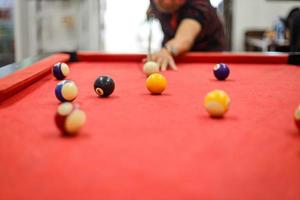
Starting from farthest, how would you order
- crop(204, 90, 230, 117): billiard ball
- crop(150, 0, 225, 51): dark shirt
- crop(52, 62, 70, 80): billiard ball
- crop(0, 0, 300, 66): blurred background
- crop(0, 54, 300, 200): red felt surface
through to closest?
1. crop(0, 0, 300, 66): blurred background
2. crop(150, 0, 225, 51): dark shirt
3. crop(52, 62, 70, 80): billiard ball
4. crop(204, 90, 230, 117): billiard ball
5. crop(0, 54, 300, 200): red felt surface

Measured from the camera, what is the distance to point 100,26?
635 centimetres

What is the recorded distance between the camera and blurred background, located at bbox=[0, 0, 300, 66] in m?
5.82

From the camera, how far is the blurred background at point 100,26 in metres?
5.82

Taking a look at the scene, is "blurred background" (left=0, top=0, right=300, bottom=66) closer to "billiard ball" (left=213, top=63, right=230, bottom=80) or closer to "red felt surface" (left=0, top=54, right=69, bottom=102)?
"billiard ball" (left=213, top=63, right=230, bottom=80)

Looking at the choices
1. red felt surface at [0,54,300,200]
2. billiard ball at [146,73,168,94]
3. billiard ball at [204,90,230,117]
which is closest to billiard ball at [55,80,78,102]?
red felt surface at [0,54,300,200]

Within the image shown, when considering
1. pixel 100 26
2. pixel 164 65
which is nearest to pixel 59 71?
pixel 164 65

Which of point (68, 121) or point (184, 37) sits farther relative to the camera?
point (184, 37)

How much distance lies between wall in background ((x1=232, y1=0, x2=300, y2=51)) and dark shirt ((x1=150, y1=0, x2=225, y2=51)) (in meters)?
3.69

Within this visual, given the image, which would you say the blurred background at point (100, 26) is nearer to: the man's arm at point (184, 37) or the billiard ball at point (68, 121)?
the man's arm at point (184, 37)

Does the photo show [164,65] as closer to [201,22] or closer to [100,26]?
[201,22]

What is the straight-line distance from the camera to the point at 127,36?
23.5 ft

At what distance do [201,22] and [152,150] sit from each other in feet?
6.69

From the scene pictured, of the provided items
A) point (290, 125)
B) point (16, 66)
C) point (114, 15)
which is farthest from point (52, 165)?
point (114, 15)

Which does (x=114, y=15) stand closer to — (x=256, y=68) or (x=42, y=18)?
(x=42, y=18)
